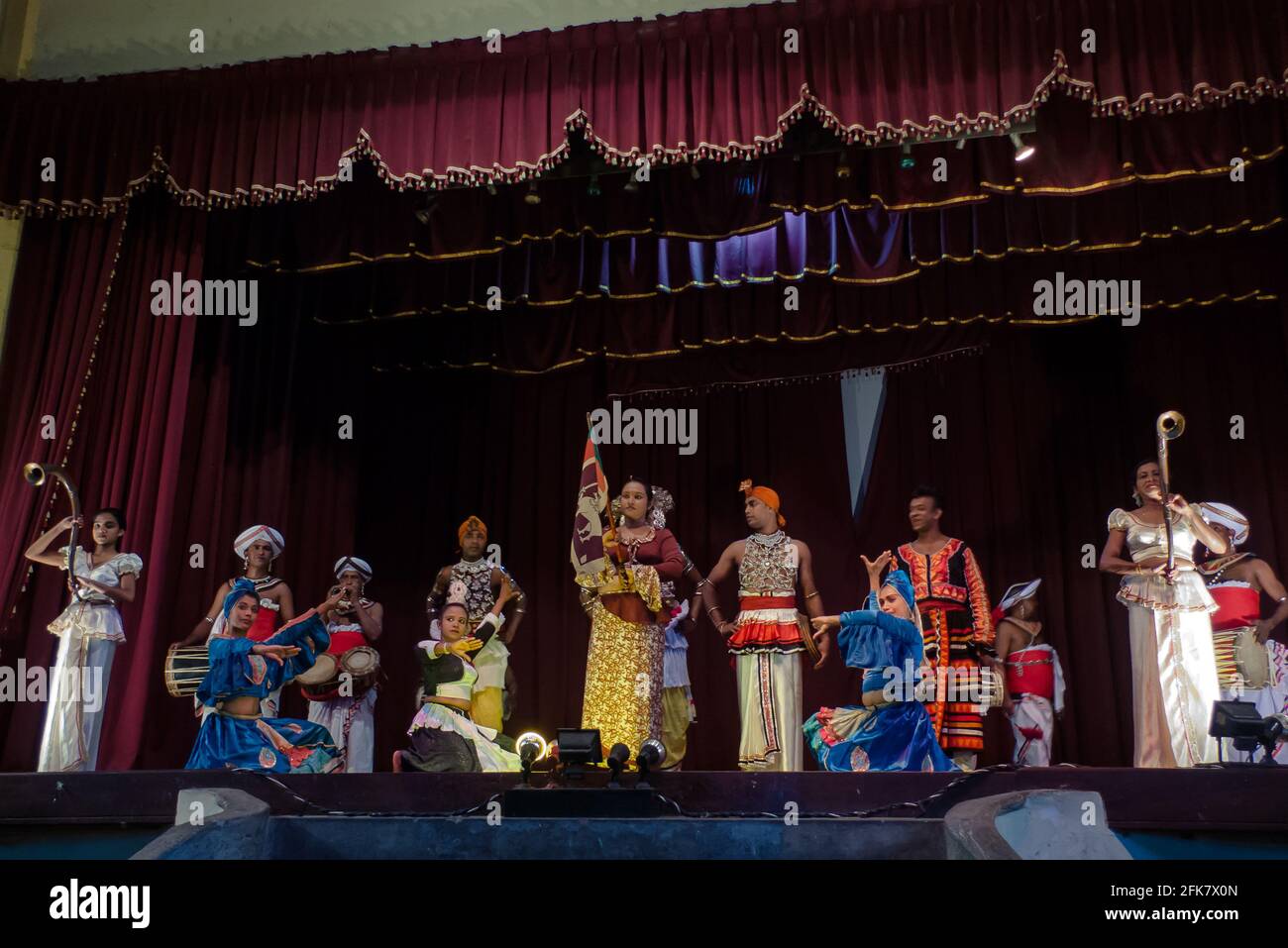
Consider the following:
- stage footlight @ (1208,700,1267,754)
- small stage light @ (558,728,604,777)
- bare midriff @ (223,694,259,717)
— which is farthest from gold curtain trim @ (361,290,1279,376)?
small stage light @ (558,728,604,777)

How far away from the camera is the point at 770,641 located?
20.3 feet

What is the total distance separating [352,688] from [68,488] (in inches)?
71.6

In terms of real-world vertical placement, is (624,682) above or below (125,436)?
below

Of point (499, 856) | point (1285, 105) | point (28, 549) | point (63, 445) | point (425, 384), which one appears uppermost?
point (1285, 105)

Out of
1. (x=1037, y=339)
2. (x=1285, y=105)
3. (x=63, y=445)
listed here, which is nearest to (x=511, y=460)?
(x=63, y=445)

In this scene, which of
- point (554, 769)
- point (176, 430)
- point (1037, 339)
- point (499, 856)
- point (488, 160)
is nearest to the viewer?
point (499, 856)

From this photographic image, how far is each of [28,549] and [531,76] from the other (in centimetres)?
350

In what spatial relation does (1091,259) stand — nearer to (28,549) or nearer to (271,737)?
(271,737)

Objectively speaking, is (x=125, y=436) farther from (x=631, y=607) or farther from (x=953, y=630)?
(x=953, y=630)

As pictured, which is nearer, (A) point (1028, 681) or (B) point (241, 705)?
(B) point (241, 705)

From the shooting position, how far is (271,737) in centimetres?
535

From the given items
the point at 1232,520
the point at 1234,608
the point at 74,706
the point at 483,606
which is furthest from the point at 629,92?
the point at 74,706

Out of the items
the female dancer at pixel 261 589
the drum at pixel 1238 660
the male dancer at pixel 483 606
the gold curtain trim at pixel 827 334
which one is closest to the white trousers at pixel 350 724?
the female dancer at pixel 261 589

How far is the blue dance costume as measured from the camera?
5.11m
